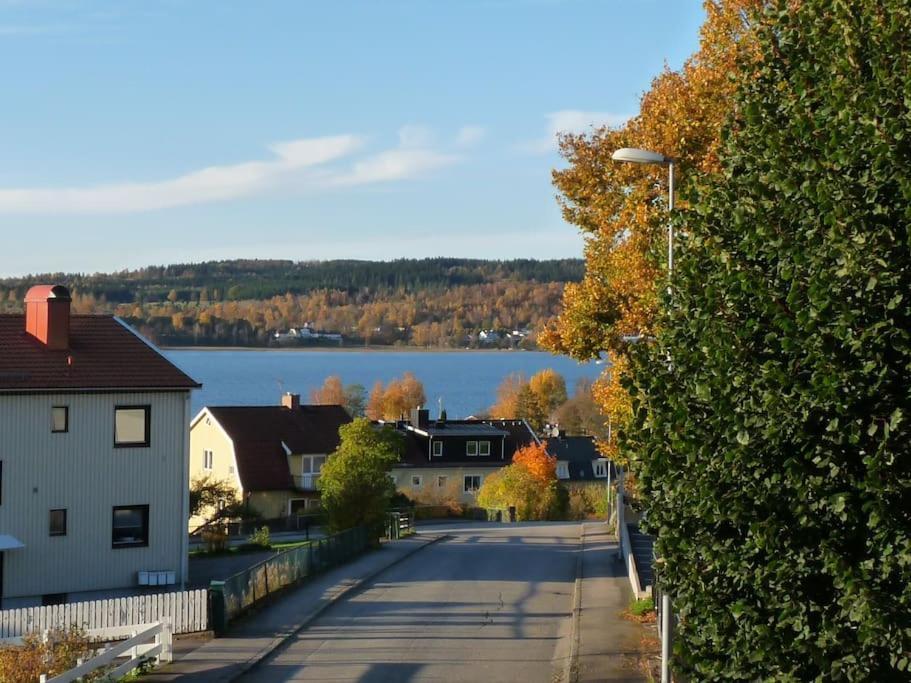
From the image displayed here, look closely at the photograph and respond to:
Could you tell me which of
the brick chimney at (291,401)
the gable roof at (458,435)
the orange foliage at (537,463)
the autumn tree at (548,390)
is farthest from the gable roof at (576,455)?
the autumn tree at (548,390)

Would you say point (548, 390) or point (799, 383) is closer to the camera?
point (799, 383)

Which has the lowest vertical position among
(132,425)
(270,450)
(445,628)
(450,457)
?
(445,628)

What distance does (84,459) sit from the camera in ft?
107

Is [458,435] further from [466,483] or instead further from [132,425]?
[132,425]

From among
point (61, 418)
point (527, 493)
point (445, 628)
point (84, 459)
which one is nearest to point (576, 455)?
point (527, 493)

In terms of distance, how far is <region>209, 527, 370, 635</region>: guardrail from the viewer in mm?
25484

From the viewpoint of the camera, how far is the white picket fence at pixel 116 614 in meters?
23.2

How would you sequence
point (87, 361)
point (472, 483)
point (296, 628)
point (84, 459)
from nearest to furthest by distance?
point (296, 628), point (84, 459), point (87, 361), point (472, 483)

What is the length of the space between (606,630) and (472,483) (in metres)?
67.0

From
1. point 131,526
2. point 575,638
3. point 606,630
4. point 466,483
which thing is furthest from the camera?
point 466,483

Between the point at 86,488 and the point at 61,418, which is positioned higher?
the point at 61,418

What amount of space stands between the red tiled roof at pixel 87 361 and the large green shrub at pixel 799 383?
2456 cm

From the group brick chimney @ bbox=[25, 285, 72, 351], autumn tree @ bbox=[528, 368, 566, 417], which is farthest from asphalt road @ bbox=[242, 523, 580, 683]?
autumn tree @ bbox=[528, 368, 566, 417]

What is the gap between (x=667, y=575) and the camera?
10758 millimetres
